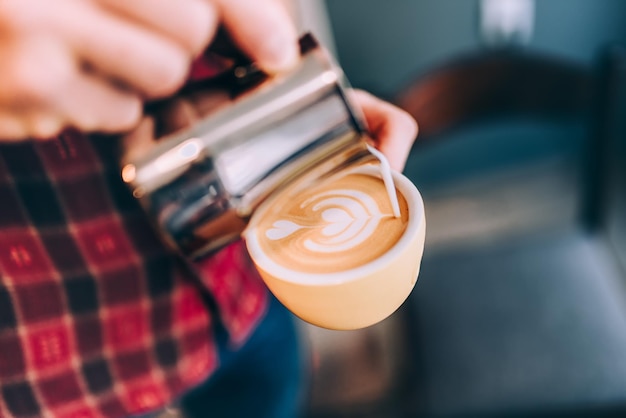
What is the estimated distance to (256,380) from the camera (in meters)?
0.42

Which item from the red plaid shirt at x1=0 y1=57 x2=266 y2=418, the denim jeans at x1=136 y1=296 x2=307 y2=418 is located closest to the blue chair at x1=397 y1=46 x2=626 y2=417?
the denim jeans at x1=136 y1=296 x2=307 y2=418

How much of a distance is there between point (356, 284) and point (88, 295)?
159mm

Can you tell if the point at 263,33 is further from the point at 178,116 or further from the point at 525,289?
the point at 525,289

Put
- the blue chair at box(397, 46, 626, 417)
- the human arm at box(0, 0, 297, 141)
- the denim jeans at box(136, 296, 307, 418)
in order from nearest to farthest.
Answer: the human arm at box(0, 0, 297, 141) < the denim jeans at box(136, 296, 307, 418) < the blue chair at box(397, 46, 626, 417)

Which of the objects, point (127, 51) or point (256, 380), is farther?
point (256, 380)

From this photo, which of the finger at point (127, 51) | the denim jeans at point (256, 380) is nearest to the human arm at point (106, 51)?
the finger at point (127, 51)

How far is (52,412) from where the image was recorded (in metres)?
0.26

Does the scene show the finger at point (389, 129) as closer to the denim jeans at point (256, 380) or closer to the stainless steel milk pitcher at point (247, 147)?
the stainless steel milk pitcher at point (247, 147)

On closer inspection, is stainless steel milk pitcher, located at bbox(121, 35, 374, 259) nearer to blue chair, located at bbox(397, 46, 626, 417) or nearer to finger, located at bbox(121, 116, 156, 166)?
finger, located at bbox(121, 116, 156, 166)

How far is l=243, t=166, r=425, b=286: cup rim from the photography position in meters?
0.17

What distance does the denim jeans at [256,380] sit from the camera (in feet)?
1.31

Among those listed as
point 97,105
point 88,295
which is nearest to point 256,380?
point 88,295

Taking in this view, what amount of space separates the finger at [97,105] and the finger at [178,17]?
0.08 ft

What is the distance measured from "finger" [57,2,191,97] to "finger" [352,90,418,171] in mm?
68
